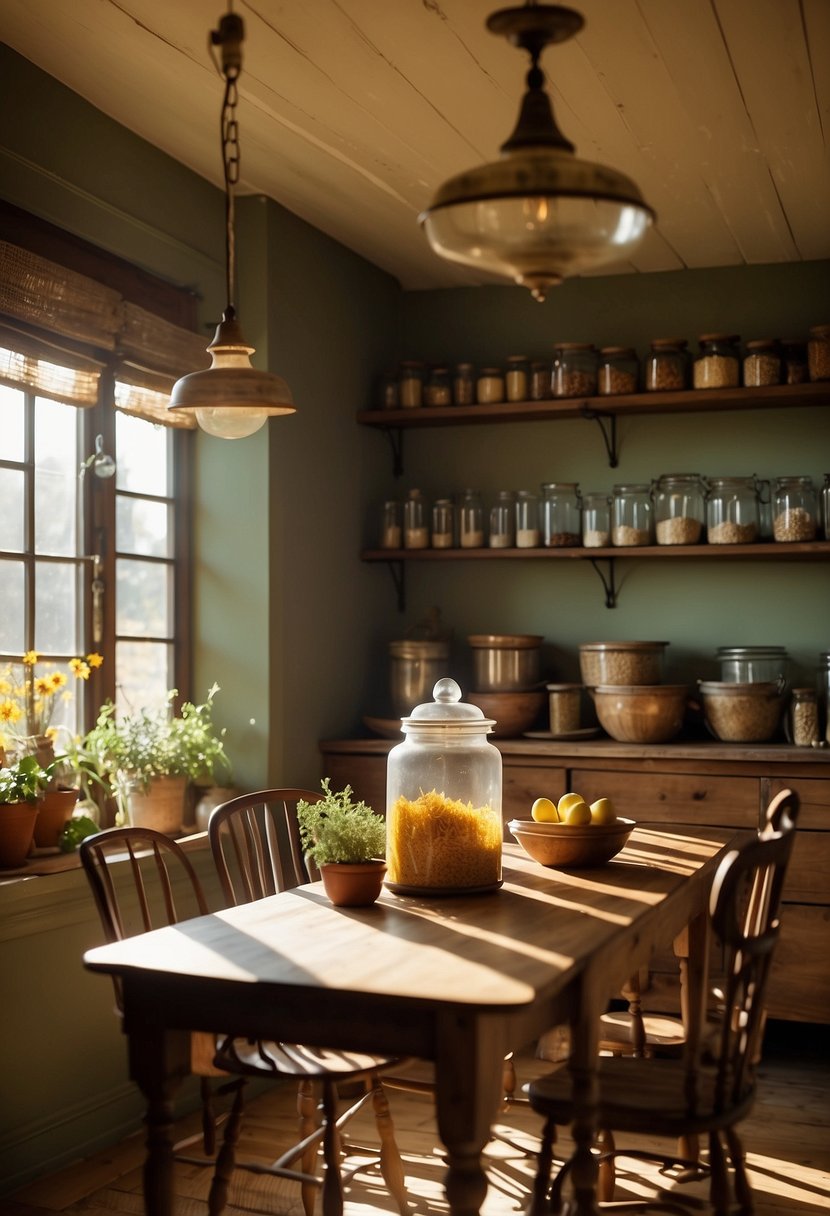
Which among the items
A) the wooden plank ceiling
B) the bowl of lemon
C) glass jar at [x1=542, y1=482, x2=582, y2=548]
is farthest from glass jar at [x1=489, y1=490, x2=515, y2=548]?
the bowl of lemon

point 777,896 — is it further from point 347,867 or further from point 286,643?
point 286,643

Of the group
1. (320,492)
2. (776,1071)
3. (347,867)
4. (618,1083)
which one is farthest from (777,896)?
(320,492)

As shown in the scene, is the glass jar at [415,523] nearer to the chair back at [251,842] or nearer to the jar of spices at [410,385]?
the jar of spices at [410,385]

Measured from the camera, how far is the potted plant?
8.04 feet

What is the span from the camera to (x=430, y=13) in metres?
2.80

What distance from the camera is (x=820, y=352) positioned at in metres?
4.27

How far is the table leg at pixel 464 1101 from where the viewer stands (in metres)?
1.80

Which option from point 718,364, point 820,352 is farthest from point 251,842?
point 820,352

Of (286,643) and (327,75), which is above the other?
(327,75)

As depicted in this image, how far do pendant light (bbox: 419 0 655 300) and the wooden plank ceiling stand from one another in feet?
3.05

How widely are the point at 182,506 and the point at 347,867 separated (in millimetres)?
1929

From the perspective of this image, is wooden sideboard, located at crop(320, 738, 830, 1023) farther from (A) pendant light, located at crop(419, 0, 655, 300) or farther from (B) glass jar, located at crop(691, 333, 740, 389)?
(A) pendant light, located at crop(419, 0, 655, 300)

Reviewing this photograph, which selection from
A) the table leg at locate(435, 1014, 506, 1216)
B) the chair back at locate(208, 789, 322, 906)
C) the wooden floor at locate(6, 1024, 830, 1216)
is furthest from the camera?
the wooden floor at locate(6, 1024, 830, 1216)

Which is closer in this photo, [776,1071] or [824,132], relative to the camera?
[824,132]
